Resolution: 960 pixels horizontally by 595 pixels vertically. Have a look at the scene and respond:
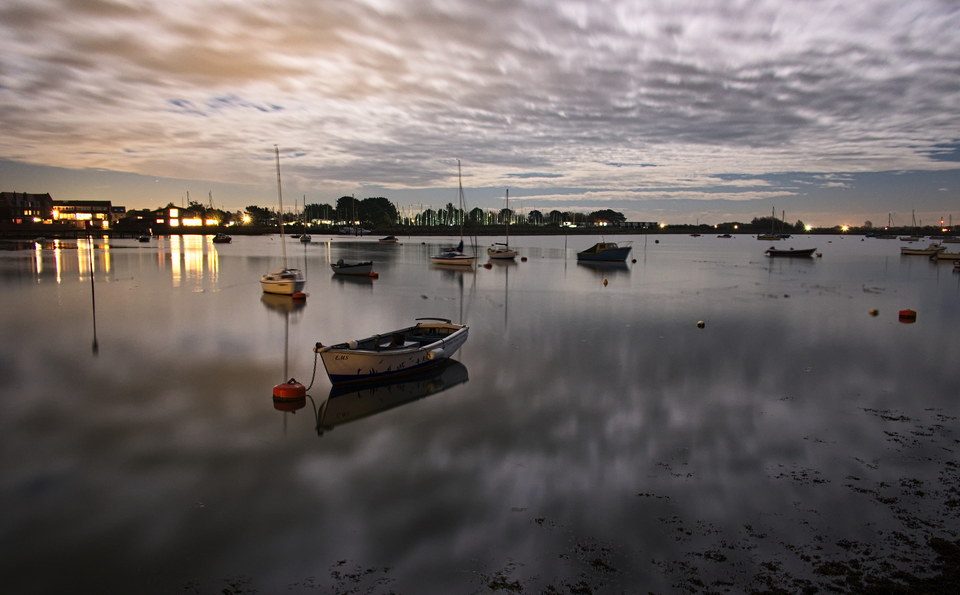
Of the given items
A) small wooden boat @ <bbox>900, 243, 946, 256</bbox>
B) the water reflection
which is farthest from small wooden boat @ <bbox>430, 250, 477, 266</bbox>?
small wooden boat @ <bbox>900, 243, 946, 256</bbox>

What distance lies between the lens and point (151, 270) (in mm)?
61438

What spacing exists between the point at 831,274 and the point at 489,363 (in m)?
62.2

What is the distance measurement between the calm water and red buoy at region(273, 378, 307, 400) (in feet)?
2.14

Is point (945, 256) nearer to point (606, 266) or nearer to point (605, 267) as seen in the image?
point (606, 266)

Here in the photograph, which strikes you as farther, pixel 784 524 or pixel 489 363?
pixel 489 363

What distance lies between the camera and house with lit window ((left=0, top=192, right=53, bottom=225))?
15675cm

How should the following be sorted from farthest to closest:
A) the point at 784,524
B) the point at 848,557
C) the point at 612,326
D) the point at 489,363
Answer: the point at 612,326, the point at 489,363, the point at 784,524, the point at 848,557

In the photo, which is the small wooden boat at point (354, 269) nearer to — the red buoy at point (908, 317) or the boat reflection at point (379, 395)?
the boat reflection at point (379, 395)

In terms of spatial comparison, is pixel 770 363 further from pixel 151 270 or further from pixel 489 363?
pixel 151 270

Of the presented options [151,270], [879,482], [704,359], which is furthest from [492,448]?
[151,270]

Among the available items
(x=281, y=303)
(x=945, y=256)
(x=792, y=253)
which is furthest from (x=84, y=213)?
(x=945, y=256)

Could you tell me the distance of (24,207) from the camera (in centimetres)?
16288

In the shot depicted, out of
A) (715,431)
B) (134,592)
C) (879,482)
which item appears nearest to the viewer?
(134,592)

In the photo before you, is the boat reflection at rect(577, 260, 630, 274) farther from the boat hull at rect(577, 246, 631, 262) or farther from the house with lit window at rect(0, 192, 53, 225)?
the house with lit window at rect(0, 192, 53, 225)
